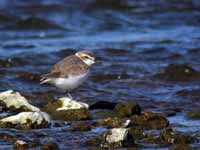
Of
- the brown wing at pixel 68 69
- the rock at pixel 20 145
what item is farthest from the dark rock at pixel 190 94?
the rock at pixel 20 145

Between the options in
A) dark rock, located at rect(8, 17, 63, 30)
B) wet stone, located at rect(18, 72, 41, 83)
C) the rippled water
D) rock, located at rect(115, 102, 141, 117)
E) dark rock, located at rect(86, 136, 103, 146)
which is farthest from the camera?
dark rock, located at rect(8, 17, 63, 30)

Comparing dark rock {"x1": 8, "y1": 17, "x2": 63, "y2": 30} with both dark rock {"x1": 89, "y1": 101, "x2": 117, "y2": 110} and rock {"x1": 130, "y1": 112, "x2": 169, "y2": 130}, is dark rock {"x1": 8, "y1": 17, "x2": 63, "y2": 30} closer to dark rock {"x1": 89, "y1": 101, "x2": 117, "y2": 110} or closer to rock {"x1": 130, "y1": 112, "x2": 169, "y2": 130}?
dark rock {"x1": 89, "y1": 101, "x2": 117, "y2": 110}

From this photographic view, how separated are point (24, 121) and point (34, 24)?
377 inches

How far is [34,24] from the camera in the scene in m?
19.5

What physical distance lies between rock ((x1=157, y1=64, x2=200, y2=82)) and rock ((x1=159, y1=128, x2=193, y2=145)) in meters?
4.56

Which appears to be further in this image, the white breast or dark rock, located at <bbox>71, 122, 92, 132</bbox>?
the white breast

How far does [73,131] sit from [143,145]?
108 cm

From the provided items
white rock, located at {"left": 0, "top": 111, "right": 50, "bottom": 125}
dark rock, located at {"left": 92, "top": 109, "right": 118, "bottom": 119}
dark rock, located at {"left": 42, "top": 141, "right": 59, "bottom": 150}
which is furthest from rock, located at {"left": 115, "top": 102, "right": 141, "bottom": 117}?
dark rock, located at {"left": 42, "top": 141, "right": 59, "bottom": 150}

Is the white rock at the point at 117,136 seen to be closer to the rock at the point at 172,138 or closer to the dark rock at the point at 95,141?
the dark rock at the point at 95,141

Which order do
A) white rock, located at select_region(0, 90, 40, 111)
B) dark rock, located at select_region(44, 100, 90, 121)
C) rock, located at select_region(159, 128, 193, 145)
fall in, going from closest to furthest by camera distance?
rock, located at select_region(159, 128, 193, 145)
dark rock, located at select_region(44, 100, 90, 121)
white rock, located at select_region(0, 90, 40, 111)

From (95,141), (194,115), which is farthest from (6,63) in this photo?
(95,141)

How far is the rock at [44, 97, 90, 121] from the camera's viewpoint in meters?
11.0

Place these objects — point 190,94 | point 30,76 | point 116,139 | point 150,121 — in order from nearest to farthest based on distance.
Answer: point 116,139, point 150,121, point 190,94, point 30,76

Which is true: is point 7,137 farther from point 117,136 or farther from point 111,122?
point 111,122
